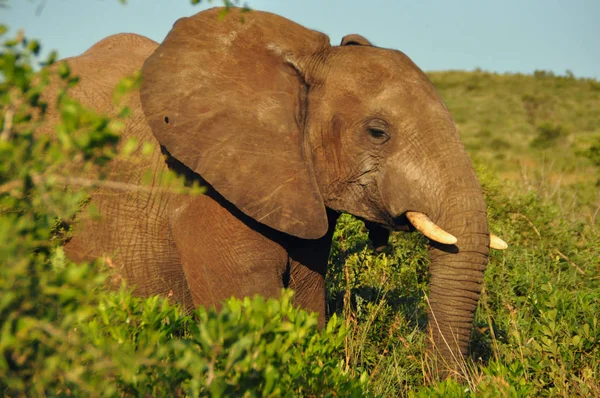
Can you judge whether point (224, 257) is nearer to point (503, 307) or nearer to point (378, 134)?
point (378, 134)

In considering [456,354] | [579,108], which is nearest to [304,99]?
[456,354]

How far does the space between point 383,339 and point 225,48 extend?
2.60m

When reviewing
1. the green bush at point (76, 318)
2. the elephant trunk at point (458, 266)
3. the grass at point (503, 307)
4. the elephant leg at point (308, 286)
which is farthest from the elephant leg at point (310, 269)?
the green bush at point (76, 318)

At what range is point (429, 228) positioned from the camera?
187 inches

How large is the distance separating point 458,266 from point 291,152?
1198mm

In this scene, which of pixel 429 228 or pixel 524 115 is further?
pixel 524 115

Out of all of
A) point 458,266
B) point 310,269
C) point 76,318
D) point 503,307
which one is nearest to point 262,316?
point 76,318

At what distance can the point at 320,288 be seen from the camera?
18.9 feet

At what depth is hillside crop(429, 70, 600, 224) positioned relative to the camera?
2905 centimetres

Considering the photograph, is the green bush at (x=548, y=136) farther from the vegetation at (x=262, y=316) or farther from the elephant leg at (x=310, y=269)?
the elephant leg at (x=310, y=269)

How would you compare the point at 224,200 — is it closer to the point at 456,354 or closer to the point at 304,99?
the point at 304,99

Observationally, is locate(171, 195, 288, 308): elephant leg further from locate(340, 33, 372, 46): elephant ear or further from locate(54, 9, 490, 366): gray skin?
locate(340, 33, 372, 46): elephant ear

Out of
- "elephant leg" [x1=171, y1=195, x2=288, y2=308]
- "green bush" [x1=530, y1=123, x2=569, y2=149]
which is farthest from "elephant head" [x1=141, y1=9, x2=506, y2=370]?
"green bush" [x1=530, y1=123, x2=569, y2=149]

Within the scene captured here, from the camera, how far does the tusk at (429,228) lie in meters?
4.66
